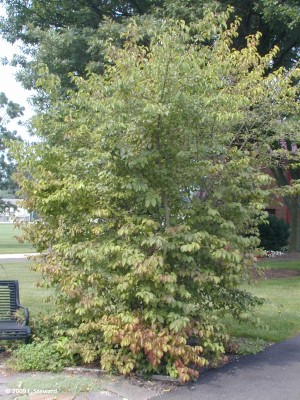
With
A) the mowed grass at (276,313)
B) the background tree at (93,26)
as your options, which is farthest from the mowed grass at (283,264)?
the background tree at (93,26)

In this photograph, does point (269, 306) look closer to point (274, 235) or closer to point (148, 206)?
point (148, 206)

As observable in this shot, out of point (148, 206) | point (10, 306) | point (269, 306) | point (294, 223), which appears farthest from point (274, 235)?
point (148, 206)

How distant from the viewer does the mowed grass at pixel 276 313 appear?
7.97m

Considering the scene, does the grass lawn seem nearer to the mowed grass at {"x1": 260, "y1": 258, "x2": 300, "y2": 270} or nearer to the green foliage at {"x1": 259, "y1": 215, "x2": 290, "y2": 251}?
the mowed grass at {"x1": 260, "y1": 258, "x2": 300, "y2": 270}

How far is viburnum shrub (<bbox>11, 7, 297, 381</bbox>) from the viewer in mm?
5629

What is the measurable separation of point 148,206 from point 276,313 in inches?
190

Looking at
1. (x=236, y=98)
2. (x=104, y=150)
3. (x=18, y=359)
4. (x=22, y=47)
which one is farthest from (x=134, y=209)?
(x=22, y=47)

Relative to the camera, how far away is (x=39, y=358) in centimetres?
611

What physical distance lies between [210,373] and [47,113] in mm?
3725

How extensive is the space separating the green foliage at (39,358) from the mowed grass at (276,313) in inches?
85.6

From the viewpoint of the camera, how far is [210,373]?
616 cm

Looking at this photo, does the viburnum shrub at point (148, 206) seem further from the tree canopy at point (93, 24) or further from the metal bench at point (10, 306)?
the tree canopy at point (93, 24)

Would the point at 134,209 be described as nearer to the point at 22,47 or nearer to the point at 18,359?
the point at 18,359

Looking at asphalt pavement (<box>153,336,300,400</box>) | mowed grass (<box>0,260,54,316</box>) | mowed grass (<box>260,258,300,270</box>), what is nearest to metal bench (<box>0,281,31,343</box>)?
mowed grass (<box>0,260,54,316</box>)
